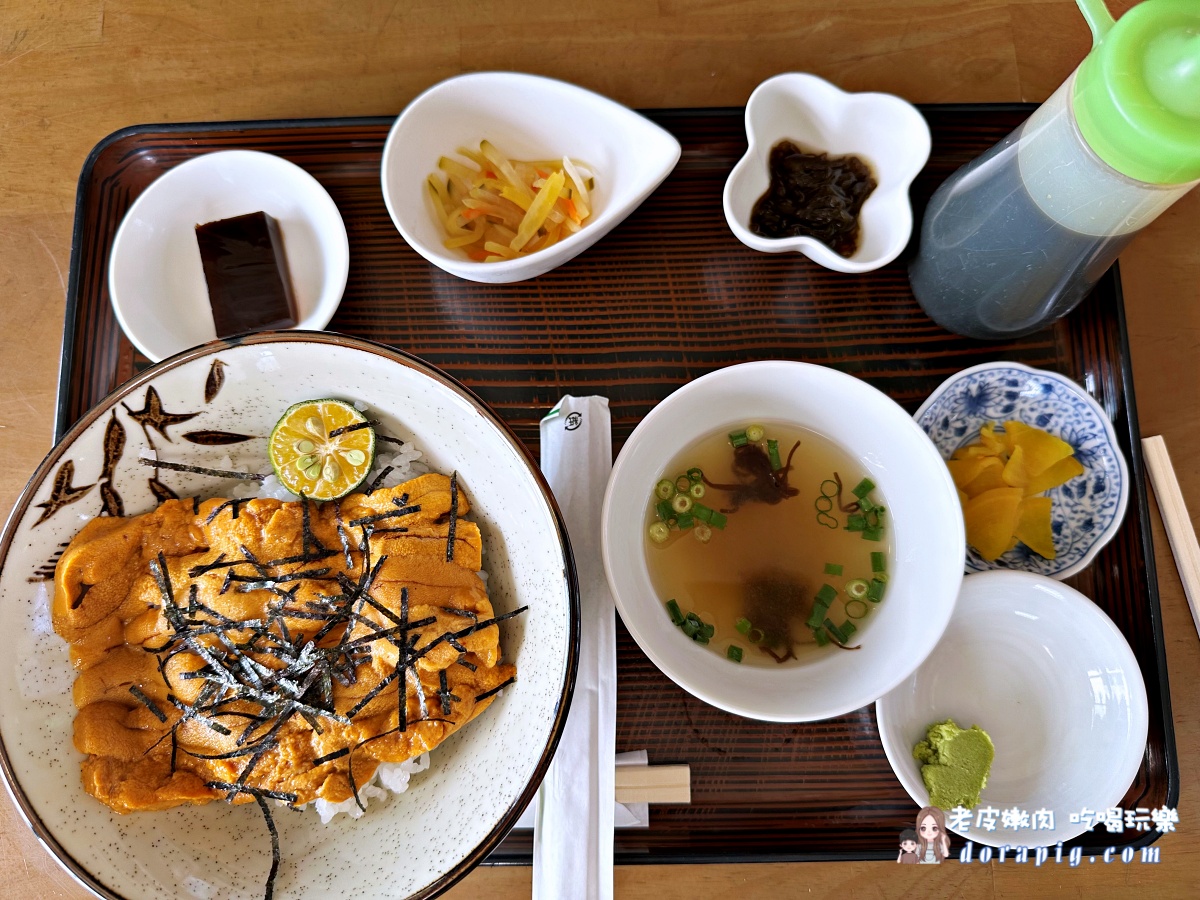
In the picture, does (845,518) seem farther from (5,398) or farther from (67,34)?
(67,34)

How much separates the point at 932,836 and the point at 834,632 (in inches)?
15.4

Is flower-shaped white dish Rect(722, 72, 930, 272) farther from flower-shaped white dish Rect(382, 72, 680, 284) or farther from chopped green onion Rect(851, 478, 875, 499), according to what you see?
chopped green onion Rect(851, 478, 875, 499)

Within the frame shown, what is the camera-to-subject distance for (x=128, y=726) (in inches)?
45.0

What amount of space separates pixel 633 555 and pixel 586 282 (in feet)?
1.89

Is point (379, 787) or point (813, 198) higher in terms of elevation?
point (813, 198)

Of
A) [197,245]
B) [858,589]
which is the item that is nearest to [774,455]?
[858,589]

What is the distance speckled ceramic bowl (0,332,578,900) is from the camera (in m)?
1.04

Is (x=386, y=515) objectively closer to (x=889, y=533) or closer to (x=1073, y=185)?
(x=889, y=533)

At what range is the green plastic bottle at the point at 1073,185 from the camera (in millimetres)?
949

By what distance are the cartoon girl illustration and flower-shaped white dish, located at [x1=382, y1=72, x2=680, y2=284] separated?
1.25 metres

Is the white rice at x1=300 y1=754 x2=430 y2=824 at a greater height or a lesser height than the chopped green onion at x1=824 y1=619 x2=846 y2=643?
lesser

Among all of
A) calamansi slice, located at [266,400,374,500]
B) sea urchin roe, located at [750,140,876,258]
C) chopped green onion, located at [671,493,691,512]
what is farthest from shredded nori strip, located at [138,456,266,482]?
sea urchin roe, located at [750,140,876,258]

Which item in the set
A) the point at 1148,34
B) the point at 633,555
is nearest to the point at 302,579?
the point at 633,555

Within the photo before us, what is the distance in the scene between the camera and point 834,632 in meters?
1.39
